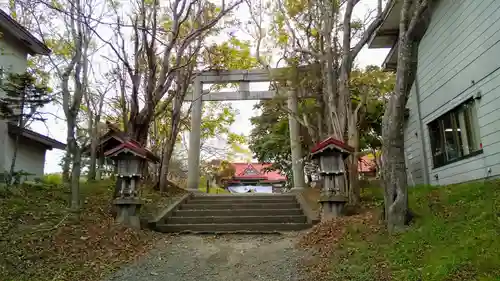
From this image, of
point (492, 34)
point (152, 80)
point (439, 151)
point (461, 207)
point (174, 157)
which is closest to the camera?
point (461, 207)

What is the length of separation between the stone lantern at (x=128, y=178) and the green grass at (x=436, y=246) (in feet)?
15.0

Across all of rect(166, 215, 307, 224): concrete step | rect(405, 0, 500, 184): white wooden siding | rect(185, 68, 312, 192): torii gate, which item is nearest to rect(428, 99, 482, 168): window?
rect(405, 0, 500, 184): white wooden siding

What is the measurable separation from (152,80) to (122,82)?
2361 mm

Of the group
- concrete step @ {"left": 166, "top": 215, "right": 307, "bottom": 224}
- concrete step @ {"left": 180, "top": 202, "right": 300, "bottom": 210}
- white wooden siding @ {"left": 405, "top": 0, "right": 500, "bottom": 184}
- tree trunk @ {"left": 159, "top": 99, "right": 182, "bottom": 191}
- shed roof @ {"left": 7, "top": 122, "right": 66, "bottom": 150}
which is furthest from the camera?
tree trunk @ {"left": 159, "top": 99, "right": 182, "bottom": 191}

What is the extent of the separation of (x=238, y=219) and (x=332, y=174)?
2728 millimetres

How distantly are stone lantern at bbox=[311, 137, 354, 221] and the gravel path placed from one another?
95 cm

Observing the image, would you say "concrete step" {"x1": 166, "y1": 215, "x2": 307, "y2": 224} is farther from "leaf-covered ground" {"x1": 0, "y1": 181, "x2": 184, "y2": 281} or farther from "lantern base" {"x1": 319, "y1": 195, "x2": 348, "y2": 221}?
"leaf-covered ground" {"x1": 0, "y1": 181, "x2": 184, "y2": 281}

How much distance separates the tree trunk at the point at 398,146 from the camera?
629cm

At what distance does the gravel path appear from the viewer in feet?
18.9

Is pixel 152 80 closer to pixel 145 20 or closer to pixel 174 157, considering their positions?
pixel 145 20

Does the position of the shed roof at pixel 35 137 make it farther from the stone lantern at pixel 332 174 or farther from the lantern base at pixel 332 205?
the lantern base at pixel 332 205

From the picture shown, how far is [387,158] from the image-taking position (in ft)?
21.6

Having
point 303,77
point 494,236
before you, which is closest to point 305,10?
point 303,77

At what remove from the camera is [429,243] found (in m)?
5.33
